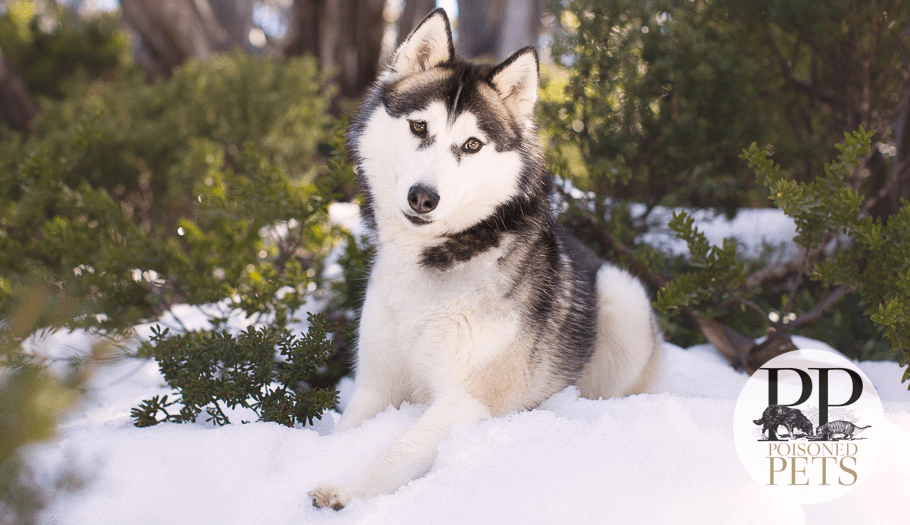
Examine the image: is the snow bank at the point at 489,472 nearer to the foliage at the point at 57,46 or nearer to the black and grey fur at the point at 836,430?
the black and grey fur at the point at 836,430

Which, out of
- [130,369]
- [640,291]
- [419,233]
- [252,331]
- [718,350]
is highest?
[419,233]

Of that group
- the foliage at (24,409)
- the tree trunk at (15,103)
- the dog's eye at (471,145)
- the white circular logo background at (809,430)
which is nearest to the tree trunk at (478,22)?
the tree trunk at (15,103)

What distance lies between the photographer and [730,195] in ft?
14.5

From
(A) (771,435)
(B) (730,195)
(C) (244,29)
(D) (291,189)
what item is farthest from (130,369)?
(C) (244,29)

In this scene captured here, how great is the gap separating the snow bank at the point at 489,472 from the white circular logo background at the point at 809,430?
0.06 metres

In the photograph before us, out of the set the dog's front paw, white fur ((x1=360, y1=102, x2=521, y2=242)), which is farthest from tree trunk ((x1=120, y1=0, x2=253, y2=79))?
the dog's front paw

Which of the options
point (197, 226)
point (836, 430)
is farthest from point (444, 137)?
point (197, 226)

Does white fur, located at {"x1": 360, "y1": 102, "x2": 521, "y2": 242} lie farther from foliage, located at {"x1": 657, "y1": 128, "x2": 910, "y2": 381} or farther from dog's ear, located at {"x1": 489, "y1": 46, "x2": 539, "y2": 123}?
foliage, located at {"x1": 657, "y1": 128, "x2": 910, "y2": 381}

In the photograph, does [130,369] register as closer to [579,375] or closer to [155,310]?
[155,310]

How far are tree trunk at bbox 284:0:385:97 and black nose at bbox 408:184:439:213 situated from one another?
22.2 feet

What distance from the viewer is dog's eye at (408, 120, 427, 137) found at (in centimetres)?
241

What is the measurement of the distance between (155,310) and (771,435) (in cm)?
337

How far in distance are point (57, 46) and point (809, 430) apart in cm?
947

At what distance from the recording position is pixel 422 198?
2.20 meters
